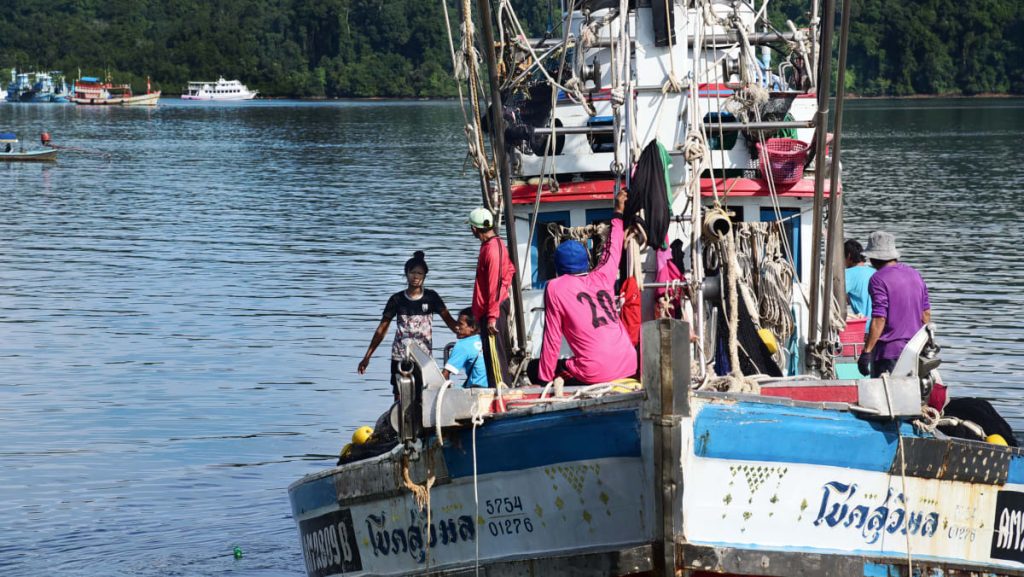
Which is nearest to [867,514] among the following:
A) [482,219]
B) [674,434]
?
[674,434]

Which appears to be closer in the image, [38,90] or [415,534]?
[415,534]

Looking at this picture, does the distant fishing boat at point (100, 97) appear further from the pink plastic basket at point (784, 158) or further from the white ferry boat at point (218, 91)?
the pink plastic basket at point (784, 158)

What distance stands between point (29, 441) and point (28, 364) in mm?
4604

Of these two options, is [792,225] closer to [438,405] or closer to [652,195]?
[652,195]

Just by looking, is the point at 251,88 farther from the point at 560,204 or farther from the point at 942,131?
the point at 560,204

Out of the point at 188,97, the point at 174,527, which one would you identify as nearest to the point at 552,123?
the point at 174,527

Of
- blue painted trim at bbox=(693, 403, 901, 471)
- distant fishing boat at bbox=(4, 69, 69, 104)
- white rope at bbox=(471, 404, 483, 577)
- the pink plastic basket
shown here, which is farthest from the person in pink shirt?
distant fishing boat at bbox=(4, 69, 69, 104)

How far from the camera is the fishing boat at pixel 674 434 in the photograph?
844 centimetres

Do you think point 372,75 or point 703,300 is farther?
point 372,75

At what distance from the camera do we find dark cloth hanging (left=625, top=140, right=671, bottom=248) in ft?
33.4

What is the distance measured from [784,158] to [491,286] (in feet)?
8.94

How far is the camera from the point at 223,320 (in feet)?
84.4

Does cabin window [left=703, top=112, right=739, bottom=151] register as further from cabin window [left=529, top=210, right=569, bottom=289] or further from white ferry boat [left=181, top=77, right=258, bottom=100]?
white ferry boat [left=181, top=77, right=258, bottom=100]

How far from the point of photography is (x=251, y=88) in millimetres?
182125
